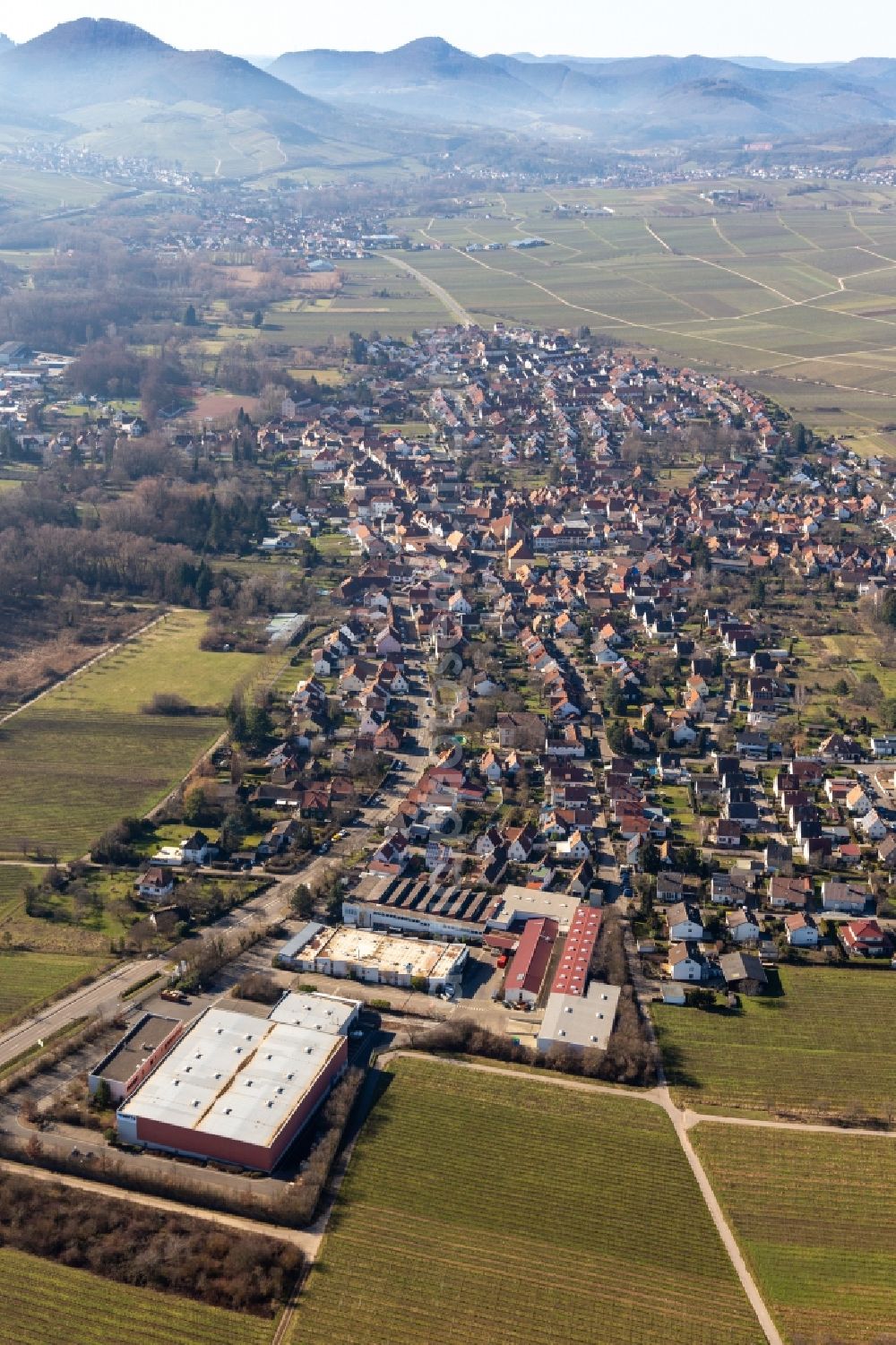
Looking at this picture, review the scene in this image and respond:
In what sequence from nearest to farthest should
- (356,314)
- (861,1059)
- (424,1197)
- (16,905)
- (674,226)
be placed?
(424,1197), (861,1059), (16,905), (356,314), (674,226)

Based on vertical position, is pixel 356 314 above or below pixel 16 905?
above

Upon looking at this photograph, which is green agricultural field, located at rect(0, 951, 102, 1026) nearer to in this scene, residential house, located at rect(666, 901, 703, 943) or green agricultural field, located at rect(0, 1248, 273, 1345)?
green agricultural field, located at rect(0, 1248, 273, 1345)

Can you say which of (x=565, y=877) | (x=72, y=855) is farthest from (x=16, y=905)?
(x=565, y=877)

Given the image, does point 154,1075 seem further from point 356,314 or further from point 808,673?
point 356,314

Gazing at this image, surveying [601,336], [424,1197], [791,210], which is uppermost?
[791,210]

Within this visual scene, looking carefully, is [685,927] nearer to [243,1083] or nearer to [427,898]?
[427,898]

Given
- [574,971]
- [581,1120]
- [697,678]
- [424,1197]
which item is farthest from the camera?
[697,678]

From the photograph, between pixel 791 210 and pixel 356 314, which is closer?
pixel 356 314
